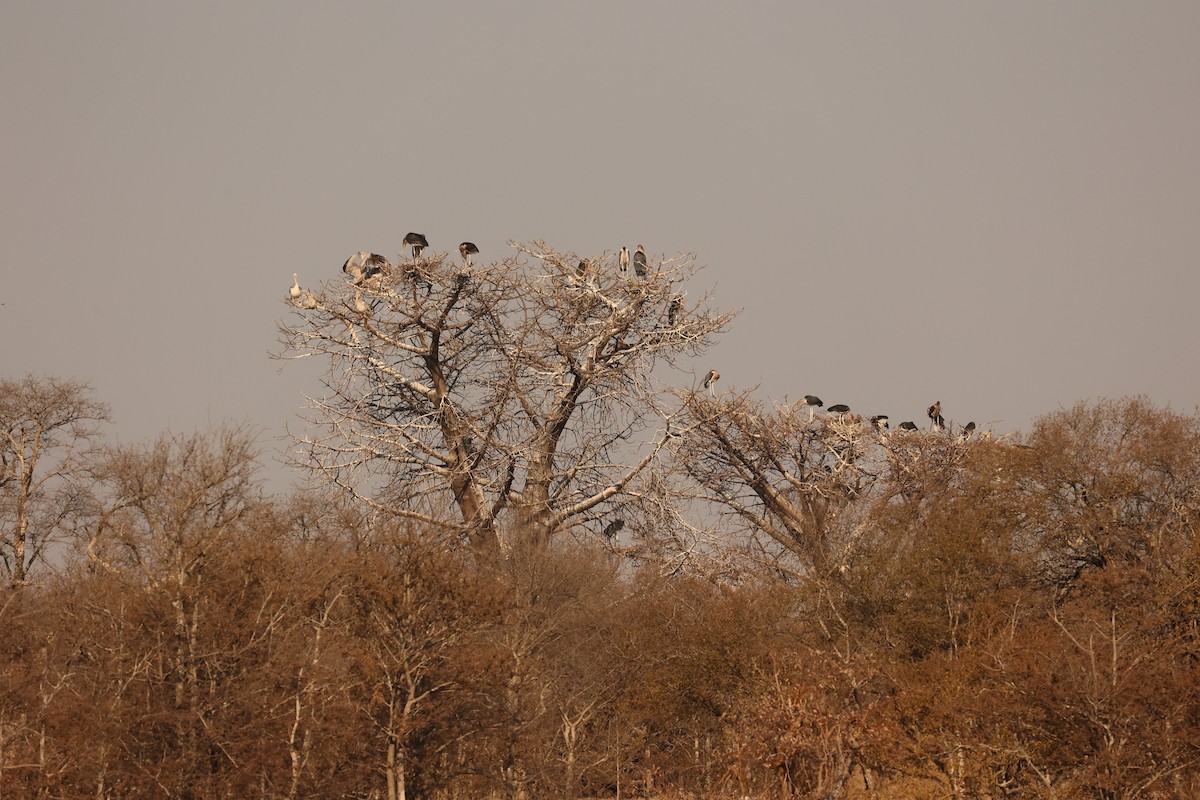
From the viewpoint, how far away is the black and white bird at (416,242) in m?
39.6

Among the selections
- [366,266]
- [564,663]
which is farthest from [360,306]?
[564,663]

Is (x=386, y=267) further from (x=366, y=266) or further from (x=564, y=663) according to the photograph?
(x=564, y=663)

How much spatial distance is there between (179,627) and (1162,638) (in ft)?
68.0

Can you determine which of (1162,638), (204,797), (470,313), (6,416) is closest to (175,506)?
(204,797)

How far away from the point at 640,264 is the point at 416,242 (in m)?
7.28

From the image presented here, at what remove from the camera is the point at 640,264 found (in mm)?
42812

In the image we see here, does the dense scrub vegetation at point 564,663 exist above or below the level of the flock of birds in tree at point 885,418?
below

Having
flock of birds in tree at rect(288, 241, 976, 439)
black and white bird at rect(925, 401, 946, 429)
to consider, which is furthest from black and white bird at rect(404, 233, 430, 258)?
black and white bird at rect(925, 401, 946, 429)

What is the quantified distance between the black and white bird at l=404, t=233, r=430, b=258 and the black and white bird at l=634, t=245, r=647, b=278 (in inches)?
270

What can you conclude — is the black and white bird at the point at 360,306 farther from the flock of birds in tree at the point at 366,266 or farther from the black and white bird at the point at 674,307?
the black and white bird at the point at 674,307

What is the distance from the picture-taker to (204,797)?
827 inches

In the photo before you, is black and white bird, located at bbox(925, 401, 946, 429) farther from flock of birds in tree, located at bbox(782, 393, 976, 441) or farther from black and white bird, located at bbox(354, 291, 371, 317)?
black and white bird, located at bbox(354, 291, 371, 317)

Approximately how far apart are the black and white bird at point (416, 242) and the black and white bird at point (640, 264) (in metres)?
6.85

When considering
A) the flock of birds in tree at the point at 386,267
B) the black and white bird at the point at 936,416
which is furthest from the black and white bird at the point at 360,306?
the black and white bird at the point at 936,416
